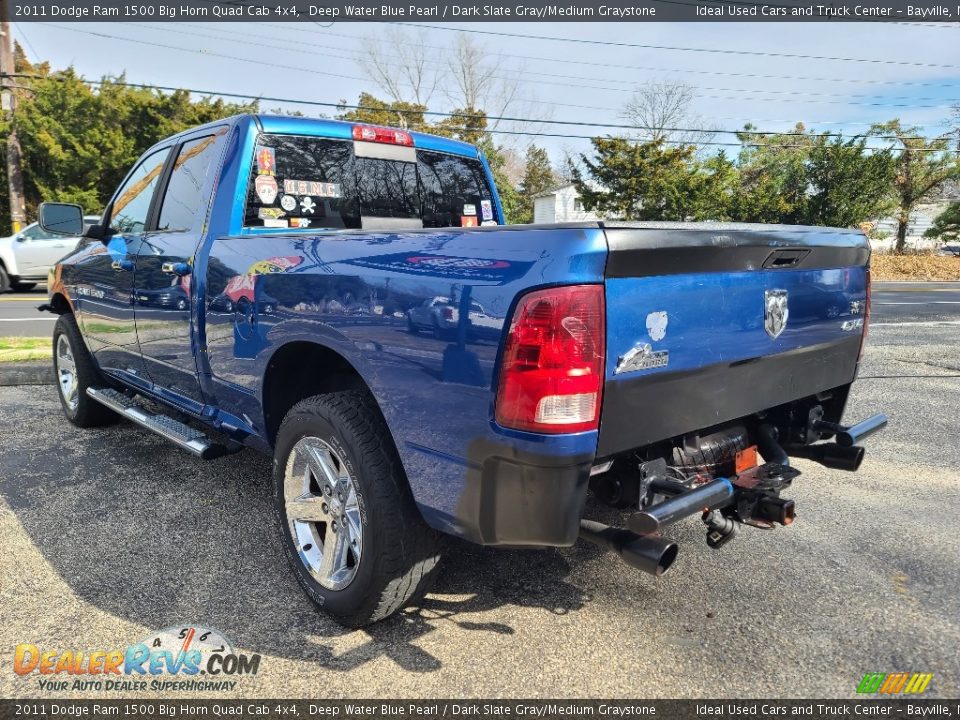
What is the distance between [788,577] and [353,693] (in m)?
1.87

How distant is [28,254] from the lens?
15133 mm

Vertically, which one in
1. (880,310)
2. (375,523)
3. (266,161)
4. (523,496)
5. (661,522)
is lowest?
(880,310)

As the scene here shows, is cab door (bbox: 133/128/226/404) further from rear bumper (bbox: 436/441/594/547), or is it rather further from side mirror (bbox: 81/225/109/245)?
rear bumper (bbox: 436/441/594/547)

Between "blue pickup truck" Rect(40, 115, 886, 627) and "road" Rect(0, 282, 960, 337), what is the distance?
7678 mm

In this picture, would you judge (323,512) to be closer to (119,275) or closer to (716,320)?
(716,320)

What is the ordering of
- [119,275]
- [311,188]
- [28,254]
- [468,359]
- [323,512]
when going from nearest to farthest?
[468,359]
[323,512]
[311,188]
[119,275]
[28,254]

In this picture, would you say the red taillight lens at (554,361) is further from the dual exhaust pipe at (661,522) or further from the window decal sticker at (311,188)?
the window decal sticker at (311,188)

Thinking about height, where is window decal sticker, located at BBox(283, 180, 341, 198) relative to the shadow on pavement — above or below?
above

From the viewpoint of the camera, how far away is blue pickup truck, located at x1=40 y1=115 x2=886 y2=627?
1864 mm

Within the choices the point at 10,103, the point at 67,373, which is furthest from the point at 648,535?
the point at 10,103

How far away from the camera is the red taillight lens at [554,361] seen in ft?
5.92

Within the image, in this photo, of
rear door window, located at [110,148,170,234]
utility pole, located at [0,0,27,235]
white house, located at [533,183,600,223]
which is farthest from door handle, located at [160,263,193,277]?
white house, located at [533,183,600,223]

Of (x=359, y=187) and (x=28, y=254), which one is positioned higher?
(x=359, y=187)

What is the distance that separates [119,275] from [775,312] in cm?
366
